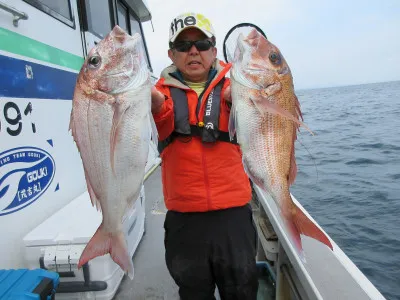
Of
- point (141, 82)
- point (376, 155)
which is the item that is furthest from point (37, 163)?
point (376, 155)

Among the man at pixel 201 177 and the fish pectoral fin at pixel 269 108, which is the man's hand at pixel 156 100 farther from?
the fish pectoral fin at pixel 269 108

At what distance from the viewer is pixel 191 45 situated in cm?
220

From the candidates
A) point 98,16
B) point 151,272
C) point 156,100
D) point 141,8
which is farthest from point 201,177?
point 141,8

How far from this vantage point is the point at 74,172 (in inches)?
A: 146

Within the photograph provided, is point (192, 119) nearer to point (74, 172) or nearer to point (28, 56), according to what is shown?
point (28, 56)

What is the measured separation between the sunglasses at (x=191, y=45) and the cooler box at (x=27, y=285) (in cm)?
166

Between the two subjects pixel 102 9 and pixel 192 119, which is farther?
pixel 102 9

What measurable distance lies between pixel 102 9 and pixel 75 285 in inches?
159

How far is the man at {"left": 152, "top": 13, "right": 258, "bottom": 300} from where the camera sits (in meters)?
2.22

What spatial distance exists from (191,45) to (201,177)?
886mm

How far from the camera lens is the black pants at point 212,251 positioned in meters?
2.31

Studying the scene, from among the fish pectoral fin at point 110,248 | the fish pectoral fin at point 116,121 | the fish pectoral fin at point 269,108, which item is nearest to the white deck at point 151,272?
the fish pectoral fin at point 110,248

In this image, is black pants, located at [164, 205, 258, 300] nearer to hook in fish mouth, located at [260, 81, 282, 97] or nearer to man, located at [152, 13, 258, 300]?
man, located at [152, 13, 258, 300]

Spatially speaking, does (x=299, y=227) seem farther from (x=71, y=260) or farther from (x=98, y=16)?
(x=98, y=16)
